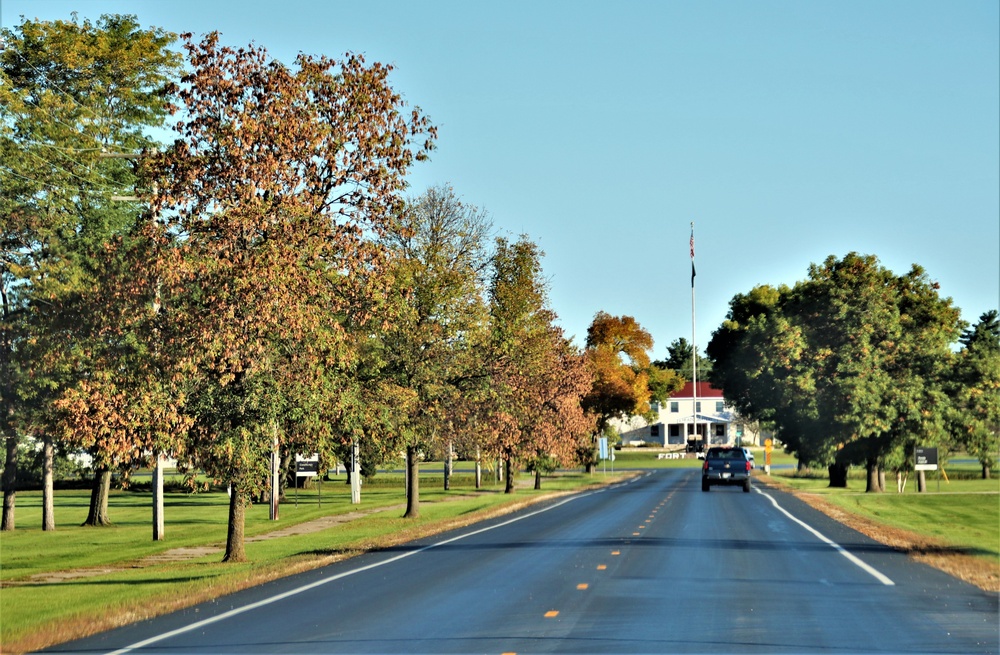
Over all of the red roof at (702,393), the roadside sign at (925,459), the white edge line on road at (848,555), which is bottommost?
the white edge line on road at (848,555)

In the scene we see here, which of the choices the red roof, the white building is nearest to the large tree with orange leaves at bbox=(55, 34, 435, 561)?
the white building

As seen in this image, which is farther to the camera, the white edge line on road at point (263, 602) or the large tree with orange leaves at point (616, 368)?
the large tree with orange leaves at point (616, 368)

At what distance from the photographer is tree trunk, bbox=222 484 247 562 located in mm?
24844

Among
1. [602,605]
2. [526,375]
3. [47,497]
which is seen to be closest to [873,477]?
[526,375]

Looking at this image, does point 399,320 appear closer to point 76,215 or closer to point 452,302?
point 452,302

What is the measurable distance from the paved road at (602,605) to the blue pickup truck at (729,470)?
27.1 metres

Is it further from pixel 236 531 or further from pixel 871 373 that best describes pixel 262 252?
pixel 871 373

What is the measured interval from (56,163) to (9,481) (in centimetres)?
1037

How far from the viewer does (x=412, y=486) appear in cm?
4144

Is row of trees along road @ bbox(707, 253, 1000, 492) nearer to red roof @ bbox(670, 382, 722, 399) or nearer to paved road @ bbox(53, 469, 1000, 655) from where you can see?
paved road @ bbox(53, 469, 1000, 655)

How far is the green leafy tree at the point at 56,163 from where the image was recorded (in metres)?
36.6

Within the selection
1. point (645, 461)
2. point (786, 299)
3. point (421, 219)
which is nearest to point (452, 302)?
point (421, 219)

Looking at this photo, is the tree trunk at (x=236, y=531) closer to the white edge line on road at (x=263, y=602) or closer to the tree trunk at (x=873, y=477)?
the white edge line on road at (x=263, y=602)

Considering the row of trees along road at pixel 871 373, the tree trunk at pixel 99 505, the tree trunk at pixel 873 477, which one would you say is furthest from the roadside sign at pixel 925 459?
the tree trunk at pixel 99 505
